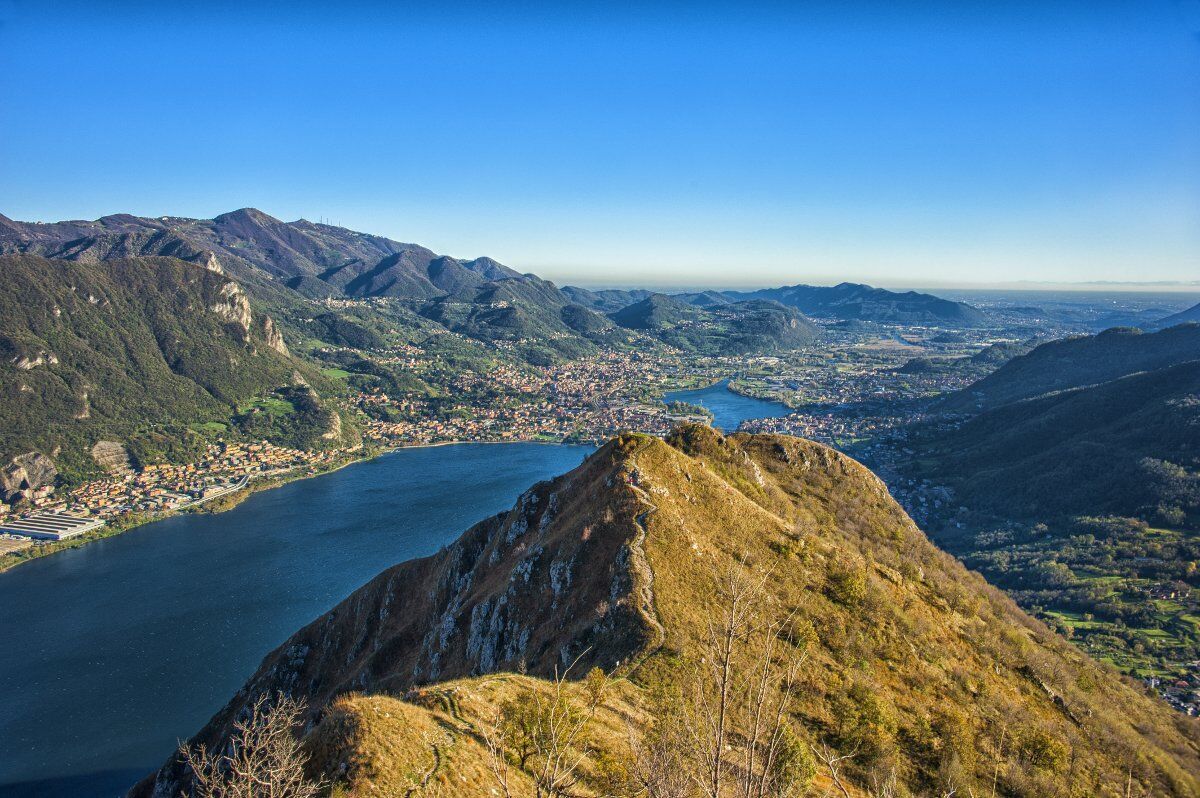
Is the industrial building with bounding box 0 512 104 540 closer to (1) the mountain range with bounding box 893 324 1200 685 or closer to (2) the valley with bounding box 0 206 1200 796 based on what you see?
(2) the valley with bounding box 0 206 1200 796

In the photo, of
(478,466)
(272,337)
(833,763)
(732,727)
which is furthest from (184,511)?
(833,763)

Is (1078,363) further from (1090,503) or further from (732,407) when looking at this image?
(1090,503)

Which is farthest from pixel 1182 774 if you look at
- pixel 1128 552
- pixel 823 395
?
pixel 823 395

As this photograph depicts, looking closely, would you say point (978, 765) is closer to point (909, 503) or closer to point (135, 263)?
point (909, 503)

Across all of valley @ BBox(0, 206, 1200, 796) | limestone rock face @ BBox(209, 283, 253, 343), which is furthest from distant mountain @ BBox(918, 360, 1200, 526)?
Answer: limestone rock face @ BBox(209, 283, 253, 343)

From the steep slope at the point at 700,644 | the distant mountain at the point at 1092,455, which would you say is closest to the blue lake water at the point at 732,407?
the distant mountain at the point at 1092,455
